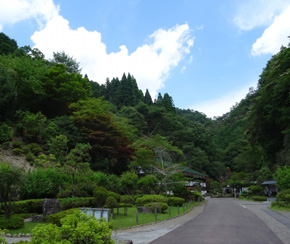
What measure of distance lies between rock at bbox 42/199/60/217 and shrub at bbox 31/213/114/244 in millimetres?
10046

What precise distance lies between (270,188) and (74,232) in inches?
1754

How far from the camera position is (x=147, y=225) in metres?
13.8

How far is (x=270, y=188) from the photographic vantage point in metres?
42.0

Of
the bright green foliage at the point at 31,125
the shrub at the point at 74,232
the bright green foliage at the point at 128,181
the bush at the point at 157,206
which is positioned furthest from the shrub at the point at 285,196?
the bright green foliage at the point at 31,125

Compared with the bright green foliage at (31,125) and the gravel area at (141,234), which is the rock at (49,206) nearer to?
the gravel area at (141,234)

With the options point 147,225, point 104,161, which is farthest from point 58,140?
point 147,225

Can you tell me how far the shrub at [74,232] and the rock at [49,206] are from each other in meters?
10.0

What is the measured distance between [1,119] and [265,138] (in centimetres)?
2959

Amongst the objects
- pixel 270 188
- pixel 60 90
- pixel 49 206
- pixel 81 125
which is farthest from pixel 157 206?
pixel 270 188

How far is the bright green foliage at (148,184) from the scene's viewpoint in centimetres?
2498

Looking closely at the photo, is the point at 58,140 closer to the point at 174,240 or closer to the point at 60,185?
the point at 60,185

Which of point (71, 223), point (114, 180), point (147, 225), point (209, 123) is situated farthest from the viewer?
point (209, 123)

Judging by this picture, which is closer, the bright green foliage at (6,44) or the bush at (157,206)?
the bush at (157,206)

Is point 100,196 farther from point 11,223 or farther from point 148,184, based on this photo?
point 148,184
